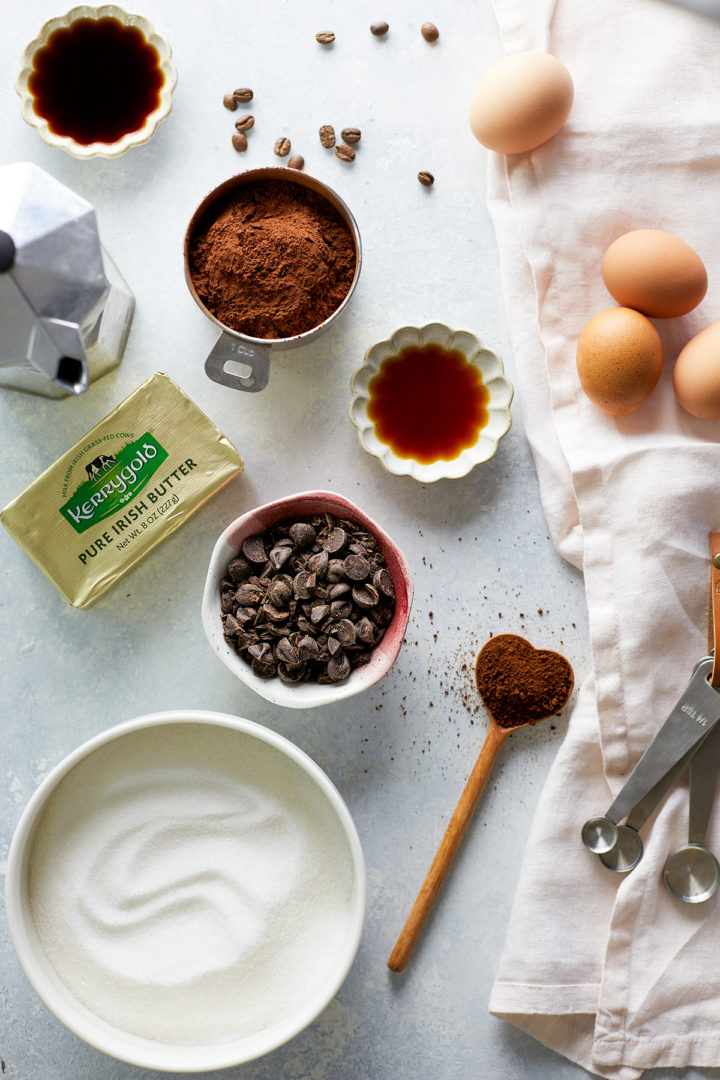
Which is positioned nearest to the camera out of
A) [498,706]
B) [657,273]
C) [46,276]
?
[46,276]

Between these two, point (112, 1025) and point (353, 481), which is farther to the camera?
point (353, 481)

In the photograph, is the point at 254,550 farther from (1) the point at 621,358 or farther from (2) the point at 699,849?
(2) the point at 699,849

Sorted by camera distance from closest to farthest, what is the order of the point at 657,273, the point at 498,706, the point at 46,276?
the point at 46,276, the point at 657,273, the point at 498,706

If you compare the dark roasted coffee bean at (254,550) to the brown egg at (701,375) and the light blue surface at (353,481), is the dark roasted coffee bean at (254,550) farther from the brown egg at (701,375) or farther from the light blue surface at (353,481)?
the brown egg at (701,375)

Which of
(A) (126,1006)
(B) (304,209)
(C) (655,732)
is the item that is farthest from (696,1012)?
(B) (304,209)

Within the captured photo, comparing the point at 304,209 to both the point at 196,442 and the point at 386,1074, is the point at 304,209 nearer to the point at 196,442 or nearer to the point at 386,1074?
the point at 196,442

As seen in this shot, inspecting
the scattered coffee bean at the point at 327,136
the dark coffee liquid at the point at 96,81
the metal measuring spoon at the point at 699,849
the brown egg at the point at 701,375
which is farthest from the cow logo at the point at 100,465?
the metal measuring spoon at the point at 699,849

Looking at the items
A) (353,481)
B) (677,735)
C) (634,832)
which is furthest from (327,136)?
(634,832)
